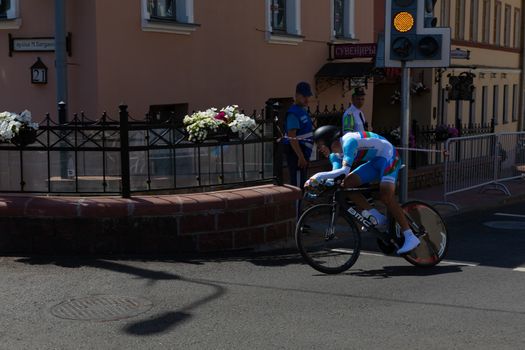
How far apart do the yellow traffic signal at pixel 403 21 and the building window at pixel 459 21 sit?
1873 centimetres

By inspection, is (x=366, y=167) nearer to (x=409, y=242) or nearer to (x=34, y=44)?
(x=409, y=242)

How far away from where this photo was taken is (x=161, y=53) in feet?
42.9

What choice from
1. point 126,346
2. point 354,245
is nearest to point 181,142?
point 354,245

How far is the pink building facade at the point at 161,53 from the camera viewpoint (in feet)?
39.2

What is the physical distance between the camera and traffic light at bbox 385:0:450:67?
9891 mm

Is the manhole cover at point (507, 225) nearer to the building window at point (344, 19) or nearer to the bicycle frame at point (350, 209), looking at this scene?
the bicycle frame at point (350, 209)

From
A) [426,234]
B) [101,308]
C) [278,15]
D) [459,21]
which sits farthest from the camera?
[459,21]

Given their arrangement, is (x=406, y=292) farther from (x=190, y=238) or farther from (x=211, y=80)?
(x=211, y=80)

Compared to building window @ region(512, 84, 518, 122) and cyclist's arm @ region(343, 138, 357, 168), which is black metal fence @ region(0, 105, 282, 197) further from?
building window @ region(512, 84, 518, 122)

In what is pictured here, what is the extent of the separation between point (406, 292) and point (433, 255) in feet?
3.90

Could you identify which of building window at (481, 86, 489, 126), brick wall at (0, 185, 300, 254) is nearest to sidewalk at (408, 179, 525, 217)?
brick wall at (0, 185, 300, 254)

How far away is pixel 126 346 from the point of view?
16.5ft

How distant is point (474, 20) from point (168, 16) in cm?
1929

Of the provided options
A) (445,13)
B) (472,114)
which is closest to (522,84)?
(472,114)
